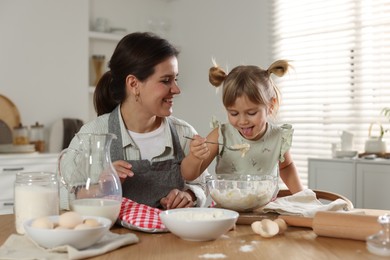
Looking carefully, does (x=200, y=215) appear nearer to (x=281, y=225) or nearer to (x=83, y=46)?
(x=281, y=225)

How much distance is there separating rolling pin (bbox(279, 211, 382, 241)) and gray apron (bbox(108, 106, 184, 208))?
655 mm

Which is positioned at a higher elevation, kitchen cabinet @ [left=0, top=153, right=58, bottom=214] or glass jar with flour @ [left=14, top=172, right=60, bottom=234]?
glass jar with flour @ [left=14, top=172, right=60, bottom=234]

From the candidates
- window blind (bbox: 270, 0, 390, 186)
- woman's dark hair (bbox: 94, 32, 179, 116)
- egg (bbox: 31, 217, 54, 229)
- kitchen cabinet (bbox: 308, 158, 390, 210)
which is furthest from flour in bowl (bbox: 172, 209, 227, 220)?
window blind (bbox: 270, 0, 390, 186)

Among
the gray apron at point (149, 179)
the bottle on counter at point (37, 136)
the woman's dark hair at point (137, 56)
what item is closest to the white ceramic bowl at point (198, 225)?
the gray apron at point (149, 179)

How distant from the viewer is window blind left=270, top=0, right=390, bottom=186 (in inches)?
147

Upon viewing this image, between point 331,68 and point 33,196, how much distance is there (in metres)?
3.20

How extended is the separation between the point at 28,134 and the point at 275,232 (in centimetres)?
341

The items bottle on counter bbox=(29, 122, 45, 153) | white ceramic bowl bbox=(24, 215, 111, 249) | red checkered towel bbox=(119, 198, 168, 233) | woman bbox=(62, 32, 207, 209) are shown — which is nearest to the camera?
white ceramic bowl bbox=(24, 215, 111, 249)

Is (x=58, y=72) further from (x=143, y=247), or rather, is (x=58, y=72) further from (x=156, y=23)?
(x=143, y=247)

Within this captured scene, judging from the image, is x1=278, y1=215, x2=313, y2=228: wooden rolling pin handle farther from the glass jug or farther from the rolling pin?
the glass jug

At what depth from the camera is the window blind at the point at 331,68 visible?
3.74 m

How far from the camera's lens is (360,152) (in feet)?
12.6

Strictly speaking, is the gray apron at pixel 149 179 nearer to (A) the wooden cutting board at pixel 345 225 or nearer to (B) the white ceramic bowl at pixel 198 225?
(B) the white ceramic bowl at pixel 198 225

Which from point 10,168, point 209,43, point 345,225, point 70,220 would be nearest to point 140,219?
point 70,220
